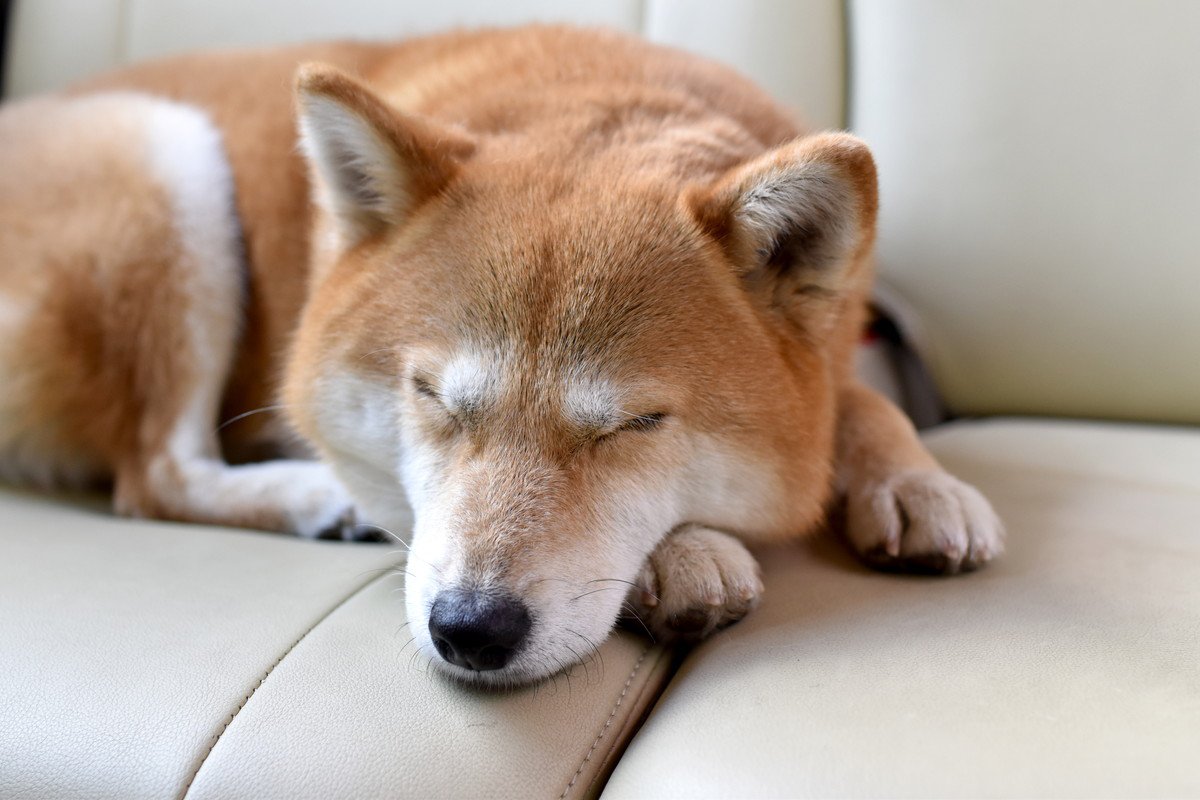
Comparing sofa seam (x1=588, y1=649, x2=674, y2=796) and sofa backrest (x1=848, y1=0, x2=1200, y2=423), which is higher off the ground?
sofa backrest (x1=848, y1=0, x2=1200, y2=423)

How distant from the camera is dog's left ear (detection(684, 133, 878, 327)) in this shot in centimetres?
104

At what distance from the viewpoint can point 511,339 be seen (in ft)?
3.51

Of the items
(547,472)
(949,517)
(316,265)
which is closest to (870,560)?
(949,517)

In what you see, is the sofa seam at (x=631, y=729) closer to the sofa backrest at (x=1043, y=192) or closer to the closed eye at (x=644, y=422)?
the closed eye at (x=644, y=422)

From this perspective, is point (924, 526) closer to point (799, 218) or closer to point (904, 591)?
point (904, 591)

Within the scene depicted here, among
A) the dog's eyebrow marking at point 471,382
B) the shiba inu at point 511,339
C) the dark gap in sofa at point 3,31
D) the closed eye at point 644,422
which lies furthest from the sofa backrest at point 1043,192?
the dark gap in sofa at point 3,31

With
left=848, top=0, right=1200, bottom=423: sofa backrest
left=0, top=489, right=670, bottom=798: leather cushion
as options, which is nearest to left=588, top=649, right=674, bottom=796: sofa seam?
left=0, top=489, right=670, bottom=798: leather cushion

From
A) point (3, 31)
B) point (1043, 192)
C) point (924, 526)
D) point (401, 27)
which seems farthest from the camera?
point (3, 31)

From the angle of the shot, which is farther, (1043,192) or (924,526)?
(1043,192)

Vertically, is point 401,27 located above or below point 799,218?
above

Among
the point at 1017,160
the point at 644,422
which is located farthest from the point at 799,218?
the point at 1017,160

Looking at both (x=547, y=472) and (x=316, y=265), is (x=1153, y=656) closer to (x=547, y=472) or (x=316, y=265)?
(x=547, y=472)

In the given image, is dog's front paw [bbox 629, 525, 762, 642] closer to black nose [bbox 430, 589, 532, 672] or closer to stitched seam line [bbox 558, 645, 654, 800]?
stitched seam line [bbox 558, 645, 654, 800]

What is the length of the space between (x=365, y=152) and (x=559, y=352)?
42 centimetres
